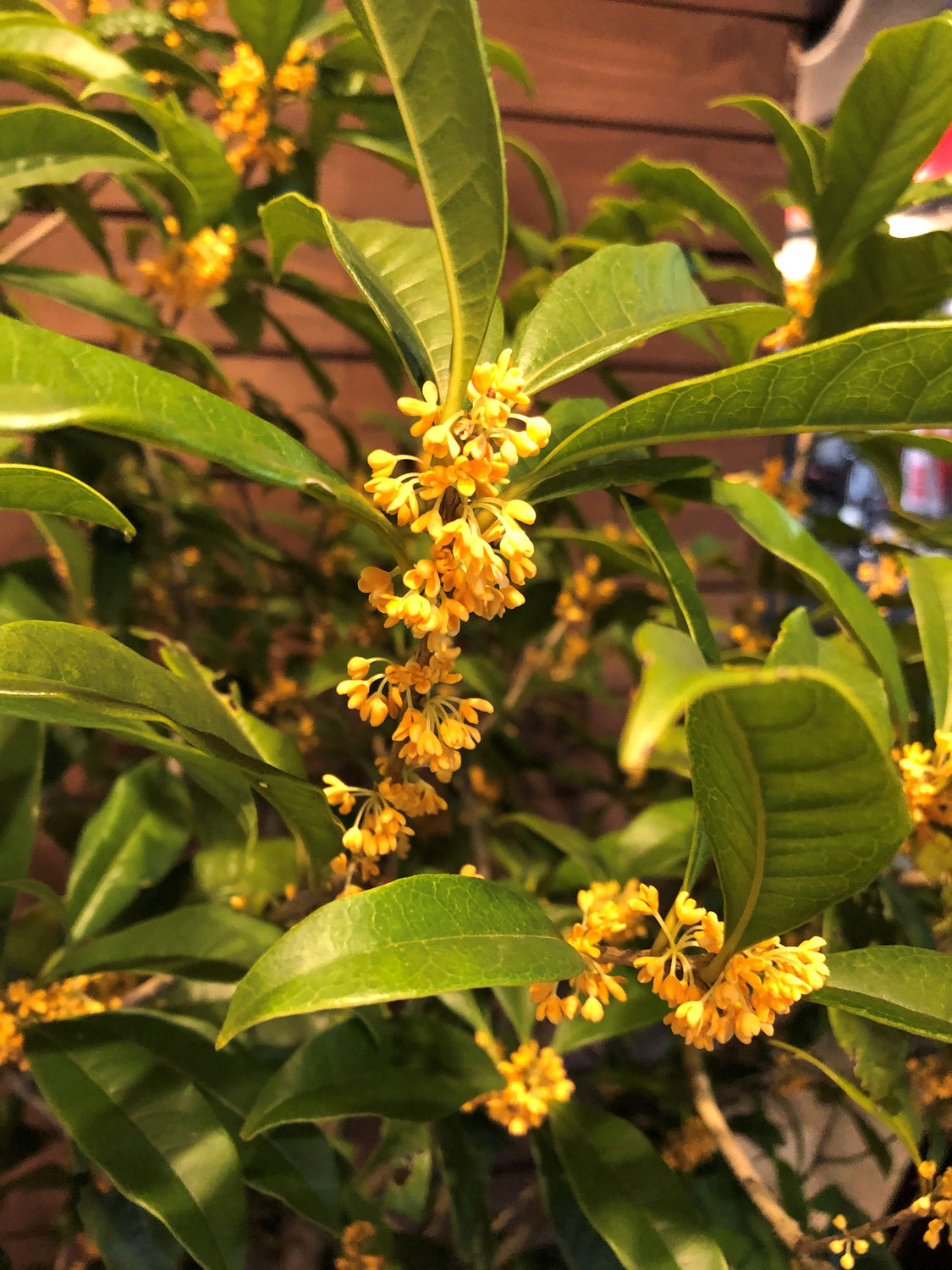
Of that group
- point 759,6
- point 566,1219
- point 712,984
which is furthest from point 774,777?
point 759,6

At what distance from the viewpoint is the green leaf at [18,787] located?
1.69 ft

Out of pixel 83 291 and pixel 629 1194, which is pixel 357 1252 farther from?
pixel 83 291

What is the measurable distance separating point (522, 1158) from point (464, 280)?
1.32 m

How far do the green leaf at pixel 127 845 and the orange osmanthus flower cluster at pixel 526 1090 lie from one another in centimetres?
30

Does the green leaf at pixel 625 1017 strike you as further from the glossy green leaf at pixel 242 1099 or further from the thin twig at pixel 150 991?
the thin twig at pixel 150 991

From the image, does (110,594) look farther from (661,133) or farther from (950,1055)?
(661,133)

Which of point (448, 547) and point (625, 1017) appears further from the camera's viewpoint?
point (625, 1017)

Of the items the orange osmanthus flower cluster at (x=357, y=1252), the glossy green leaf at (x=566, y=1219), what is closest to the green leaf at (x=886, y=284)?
the glossy green leaf at (x=566, y=1219)

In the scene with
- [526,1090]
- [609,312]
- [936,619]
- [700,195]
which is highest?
[700,195]

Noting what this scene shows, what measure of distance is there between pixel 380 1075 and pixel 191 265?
64 cm

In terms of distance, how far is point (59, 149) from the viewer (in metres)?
0.47

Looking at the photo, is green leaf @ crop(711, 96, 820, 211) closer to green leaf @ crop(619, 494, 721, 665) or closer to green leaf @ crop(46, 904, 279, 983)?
green leaf @ crop(619, 494, 721, 665)

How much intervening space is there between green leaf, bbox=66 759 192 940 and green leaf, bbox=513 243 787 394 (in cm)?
45

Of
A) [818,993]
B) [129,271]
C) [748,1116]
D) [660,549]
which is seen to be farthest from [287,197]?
[748,1116]
